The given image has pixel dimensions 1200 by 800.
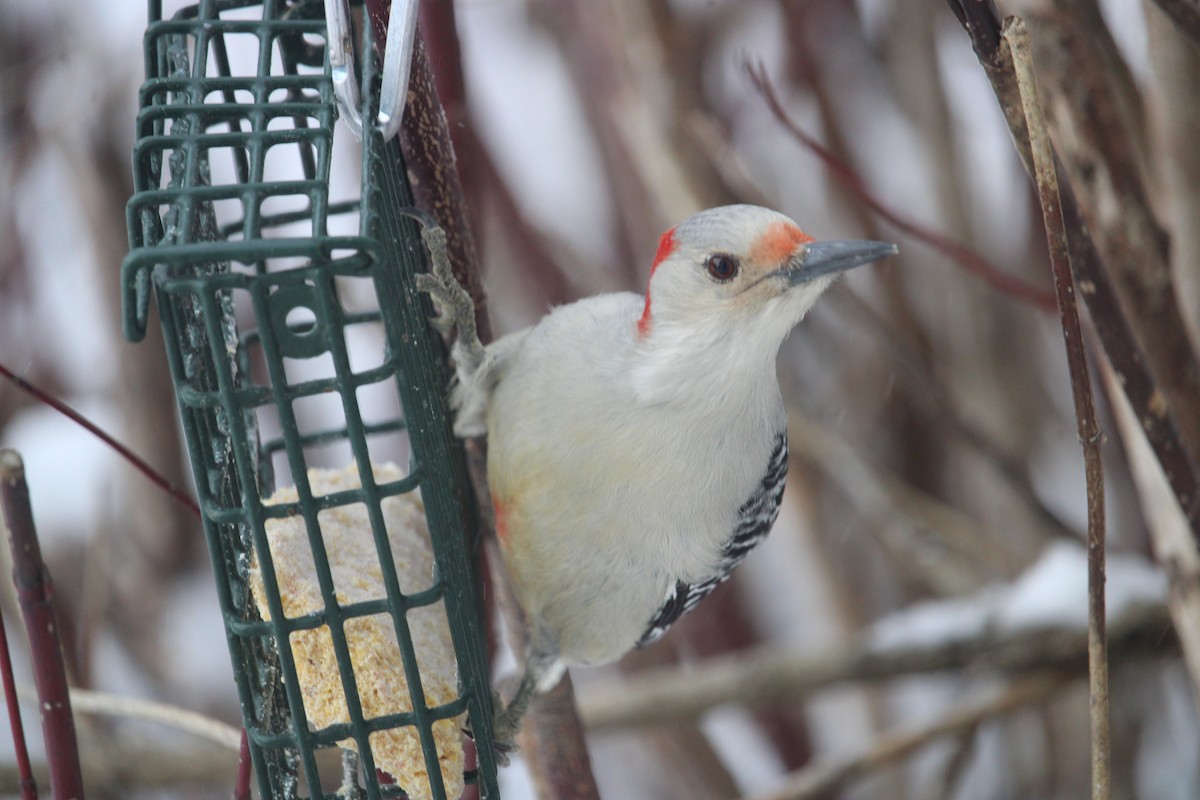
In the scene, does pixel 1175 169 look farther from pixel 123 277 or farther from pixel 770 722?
pixel 770 722

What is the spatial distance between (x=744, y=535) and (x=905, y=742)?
4.14 feet

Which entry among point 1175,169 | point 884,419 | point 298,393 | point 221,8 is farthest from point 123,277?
point 884,419

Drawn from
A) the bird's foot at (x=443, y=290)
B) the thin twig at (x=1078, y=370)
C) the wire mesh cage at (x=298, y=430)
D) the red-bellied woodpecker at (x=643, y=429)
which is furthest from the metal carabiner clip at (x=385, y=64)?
the thin twig at (x=1078, y=370)

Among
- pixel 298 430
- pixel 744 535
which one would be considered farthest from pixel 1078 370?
pixel 298 430

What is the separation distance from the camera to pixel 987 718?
3.60m

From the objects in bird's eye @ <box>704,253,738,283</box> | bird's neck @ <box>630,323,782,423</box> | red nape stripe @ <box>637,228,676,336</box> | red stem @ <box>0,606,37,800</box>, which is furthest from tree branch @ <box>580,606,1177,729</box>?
red stem @ <box>0,606,37,800</box>

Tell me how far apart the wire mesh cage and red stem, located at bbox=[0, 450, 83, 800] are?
0.76 ft

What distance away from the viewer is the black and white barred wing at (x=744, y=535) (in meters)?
2.53

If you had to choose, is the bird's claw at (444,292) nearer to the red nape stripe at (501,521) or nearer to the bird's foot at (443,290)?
the bird's foot at (443,290)

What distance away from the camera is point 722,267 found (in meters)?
2.22

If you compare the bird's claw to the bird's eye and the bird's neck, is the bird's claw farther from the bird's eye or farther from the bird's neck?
the bird's eye

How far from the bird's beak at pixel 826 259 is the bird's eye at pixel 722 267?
0.10 m

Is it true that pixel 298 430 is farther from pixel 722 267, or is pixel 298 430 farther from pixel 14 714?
pixel 722 267

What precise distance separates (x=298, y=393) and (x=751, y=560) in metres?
3.89
